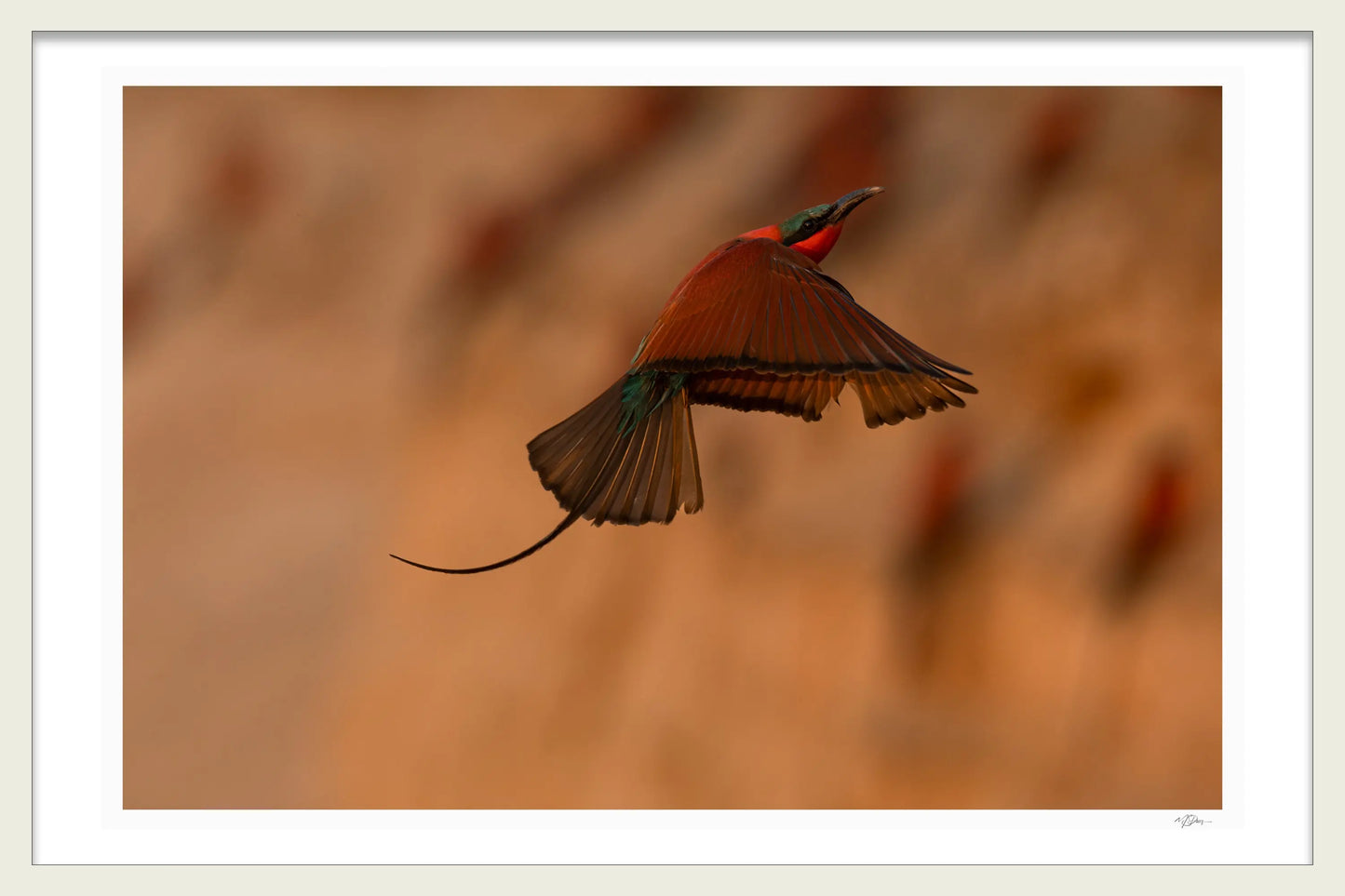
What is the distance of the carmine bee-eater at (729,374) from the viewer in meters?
1.00

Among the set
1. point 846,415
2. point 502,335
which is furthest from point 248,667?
point 846,415

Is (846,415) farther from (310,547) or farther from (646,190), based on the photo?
(310,547)

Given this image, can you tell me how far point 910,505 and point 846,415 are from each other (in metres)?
0.18

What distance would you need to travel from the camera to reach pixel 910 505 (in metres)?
1.62

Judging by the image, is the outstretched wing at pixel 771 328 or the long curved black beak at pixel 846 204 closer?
the outstretched wing at pixel 771 328

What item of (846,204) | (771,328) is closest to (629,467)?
(771,328)

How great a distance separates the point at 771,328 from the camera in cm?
103

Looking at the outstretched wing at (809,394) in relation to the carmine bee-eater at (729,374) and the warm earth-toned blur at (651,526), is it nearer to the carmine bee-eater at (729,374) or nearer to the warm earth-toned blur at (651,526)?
the carmine bee-eater at (729,374)
